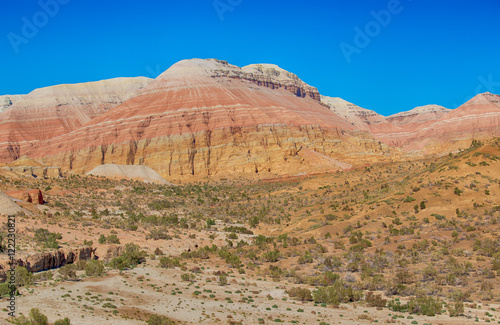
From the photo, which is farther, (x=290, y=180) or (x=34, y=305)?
(x=290, y=180)

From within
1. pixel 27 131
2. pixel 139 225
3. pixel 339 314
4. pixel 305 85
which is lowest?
pixel 339 314

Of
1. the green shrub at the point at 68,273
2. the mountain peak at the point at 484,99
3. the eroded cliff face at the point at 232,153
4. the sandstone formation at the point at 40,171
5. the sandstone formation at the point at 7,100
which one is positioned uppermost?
the sandstone formation at the point at 7,100

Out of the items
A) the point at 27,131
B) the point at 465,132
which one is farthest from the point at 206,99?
the point at 465,132

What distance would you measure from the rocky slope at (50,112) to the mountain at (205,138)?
7638 millimetres

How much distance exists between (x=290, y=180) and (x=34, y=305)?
5971 cm

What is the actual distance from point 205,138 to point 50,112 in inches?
2209

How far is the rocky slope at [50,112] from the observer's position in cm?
11606

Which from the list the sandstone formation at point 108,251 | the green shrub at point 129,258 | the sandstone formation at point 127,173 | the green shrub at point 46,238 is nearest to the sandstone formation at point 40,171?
the sandstone formation at point 127,173

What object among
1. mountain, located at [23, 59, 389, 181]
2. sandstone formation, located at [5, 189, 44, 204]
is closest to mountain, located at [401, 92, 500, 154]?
mountain, located at [23, 59, 389, 181]

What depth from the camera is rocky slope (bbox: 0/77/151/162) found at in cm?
11606

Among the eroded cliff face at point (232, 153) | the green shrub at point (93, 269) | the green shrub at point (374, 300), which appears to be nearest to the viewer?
the green shrub at point (374, 300)

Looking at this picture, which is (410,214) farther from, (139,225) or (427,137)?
(427,137)

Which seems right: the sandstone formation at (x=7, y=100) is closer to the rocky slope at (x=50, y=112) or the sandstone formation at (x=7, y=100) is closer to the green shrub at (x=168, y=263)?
the rocky slope at (x=50, y=112)

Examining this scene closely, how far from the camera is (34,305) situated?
15.0 m
